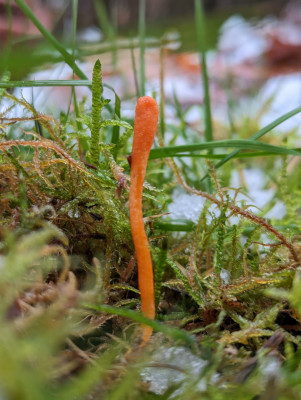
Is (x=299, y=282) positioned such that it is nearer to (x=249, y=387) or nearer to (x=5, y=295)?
(x=249, y=387)

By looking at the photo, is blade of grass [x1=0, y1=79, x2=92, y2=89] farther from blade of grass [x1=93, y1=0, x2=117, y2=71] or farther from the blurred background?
the blurred background

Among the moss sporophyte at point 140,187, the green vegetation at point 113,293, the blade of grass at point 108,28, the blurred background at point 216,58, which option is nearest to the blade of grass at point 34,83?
the green vegetation at point 113,293

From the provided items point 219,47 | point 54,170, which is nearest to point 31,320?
point 54,170

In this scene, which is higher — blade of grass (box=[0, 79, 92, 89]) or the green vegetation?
blade of grass (box=[0, 79, 92, 89])

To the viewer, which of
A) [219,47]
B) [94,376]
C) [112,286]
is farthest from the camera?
[219,47]

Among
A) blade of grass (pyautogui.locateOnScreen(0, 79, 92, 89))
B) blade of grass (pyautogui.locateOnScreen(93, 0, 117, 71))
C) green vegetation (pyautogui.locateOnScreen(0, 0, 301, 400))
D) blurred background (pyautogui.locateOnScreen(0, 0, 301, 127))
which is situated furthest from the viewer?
blurred background (pyautogui.locateOnScreen(0, 0, 301, 127))

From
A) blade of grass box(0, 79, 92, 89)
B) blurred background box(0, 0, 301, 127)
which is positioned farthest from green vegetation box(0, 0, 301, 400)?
blurred background box(0, 0, 301, 127)
